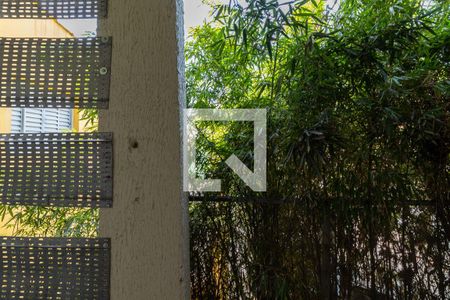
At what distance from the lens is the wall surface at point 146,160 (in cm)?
69

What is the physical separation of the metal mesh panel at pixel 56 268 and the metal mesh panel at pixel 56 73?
11.4 inches

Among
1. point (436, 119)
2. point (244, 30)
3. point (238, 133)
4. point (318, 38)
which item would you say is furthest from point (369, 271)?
point (244, 30)

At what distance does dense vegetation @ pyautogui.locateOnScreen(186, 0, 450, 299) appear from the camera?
1.06m

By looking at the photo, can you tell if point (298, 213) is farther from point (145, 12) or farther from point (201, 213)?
point (145, 12)

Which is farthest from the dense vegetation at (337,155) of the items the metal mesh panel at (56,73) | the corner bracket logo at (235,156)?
the metal mesh panel at (56,73)

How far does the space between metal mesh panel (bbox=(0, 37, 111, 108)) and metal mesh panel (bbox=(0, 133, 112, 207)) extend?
0.24 ft

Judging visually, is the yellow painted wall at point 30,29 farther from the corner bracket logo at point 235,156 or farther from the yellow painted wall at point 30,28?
the corner bracket logo at point 235,156

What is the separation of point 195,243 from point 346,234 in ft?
1.85

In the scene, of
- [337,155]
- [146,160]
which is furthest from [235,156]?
[146,160]

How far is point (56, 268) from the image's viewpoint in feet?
2.21

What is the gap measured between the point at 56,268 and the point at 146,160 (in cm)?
29

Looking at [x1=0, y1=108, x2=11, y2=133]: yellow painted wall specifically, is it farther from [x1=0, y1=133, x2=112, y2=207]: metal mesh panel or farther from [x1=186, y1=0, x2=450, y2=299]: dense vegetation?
[x1=186, y1=0, x2=450, y2=299]: dense vegetation

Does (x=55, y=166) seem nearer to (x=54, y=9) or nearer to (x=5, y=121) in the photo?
(x=5, y=121)

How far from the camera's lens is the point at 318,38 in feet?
3.55
